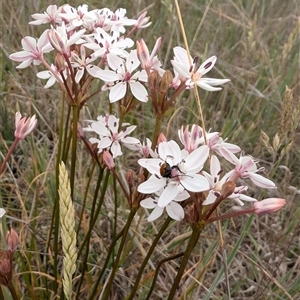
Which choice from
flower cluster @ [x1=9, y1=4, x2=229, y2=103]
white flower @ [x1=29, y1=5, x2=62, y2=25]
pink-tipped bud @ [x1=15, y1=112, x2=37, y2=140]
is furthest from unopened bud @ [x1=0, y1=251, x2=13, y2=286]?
white flower @ [x1=29, y1=5, x2=62, y2=25]

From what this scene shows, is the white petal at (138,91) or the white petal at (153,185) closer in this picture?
the white petal at (153,185)

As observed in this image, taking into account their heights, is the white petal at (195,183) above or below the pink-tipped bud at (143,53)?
below

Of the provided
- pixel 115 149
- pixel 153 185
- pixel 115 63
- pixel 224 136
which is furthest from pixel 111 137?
pixel 224 136

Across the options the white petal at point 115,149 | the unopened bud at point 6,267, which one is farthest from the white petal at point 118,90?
the unopened bud at point 6,267

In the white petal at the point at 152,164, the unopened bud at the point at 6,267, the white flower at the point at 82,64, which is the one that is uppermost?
the white flower at the point at 82,64

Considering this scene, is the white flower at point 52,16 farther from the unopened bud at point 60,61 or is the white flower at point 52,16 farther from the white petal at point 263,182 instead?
the white petal at point 263,182

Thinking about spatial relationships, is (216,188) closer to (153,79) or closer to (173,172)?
(173,172)

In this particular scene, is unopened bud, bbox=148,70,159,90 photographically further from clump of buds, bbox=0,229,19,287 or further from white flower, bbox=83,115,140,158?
clump of buds, bbox=0,229,19,287
